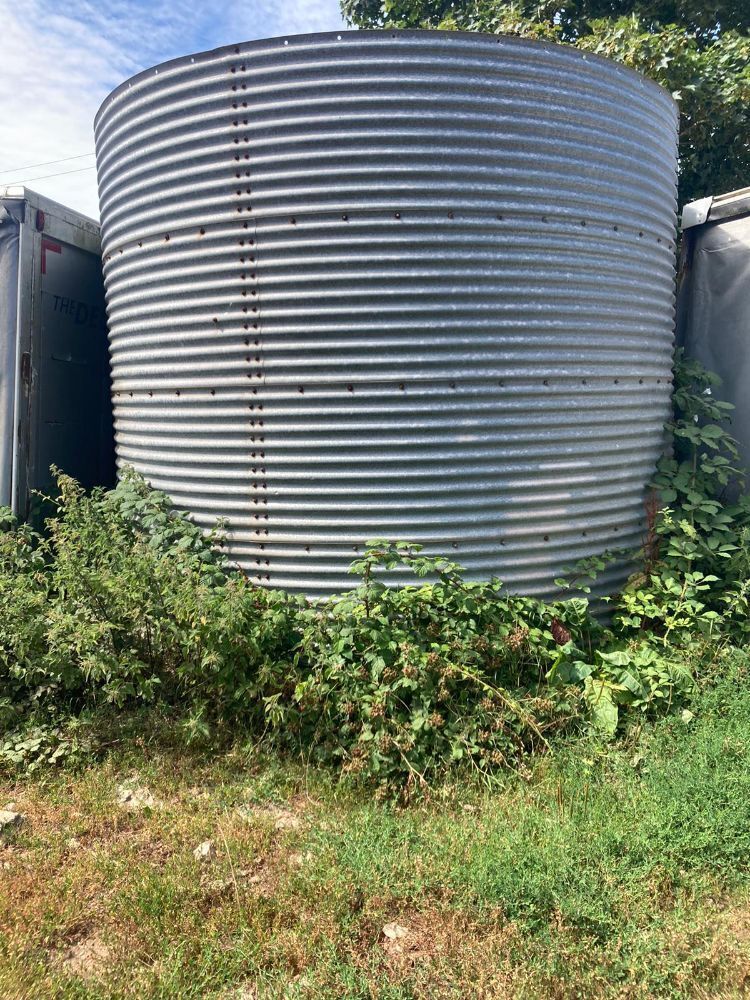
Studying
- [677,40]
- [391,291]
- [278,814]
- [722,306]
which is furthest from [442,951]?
[677,40]

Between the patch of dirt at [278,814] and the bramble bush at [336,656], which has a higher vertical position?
the bramble bush at [336,656]

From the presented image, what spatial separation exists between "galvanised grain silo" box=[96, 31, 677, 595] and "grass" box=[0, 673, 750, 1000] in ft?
3.97

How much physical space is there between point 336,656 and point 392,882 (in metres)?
1.11

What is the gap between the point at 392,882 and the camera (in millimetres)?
2867

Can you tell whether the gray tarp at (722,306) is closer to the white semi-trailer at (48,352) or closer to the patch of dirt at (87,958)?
the white semi-trailer at (48,352)

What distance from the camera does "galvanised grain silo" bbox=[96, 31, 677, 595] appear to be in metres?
4.03

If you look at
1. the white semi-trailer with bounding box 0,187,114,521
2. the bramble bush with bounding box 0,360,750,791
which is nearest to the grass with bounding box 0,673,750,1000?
the bramble bush with bounding box 0,360,750,791

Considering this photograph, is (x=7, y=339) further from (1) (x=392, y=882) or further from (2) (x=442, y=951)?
(2) (x=442, y=951)

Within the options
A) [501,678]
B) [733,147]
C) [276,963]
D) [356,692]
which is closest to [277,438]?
[356,692]

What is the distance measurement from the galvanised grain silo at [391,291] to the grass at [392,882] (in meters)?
1.21

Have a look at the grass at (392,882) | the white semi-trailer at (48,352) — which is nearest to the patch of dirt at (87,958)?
the grass at (392,882)

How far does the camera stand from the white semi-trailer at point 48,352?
5359 mm

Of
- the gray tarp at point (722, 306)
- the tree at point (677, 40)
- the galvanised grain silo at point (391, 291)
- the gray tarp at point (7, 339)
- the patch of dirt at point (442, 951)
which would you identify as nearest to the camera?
the patch of dirt at point (442, 951)

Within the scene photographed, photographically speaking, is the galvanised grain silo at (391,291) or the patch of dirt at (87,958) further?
the galvanised grain silo at (391,291)
